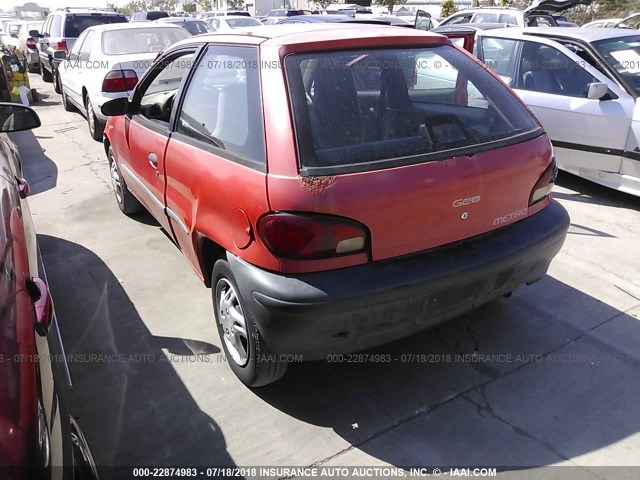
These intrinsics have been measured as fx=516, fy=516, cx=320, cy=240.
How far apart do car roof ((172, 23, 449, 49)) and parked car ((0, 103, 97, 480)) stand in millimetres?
1483

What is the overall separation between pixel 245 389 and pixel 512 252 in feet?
5.13

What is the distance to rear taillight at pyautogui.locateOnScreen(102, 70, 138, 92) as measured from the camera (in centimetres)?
706

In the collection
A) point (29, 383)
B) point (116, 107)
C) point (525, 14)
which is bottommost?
point (29, 383)

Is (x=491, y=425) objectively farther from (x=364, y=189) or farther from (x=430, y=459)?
(x=364, y=189)

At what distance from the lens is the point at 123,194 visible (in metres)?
4.93

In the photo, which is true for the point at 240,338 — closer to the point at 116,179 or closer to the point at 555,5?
the point at 116,179

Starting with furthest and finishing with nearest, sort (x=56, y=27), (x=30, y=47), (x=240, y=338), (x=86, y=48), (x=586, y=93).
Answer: (x=30, y=47), (x=56, y=27), (x=86, y=48), (x=586, y=93), (x=240, y=338)

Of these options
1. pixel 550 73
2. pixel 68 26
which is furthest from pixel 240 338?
pixel 68 26

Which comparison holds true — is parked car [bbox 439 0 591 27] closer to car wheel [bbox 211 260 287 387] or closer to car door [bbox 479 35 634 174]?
car door [bbox 479 35 634 174]

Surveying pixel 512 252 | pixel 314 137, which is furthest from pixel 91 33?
pixel 512 252

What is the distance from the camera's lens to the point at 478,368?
2.86 m

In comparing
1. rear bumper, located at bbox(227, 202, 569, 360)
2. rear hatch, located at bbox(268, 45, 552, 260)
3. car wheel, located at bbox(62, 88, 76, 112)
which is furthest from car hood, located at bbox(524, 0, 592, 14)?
car wheel, located at bbox(62, 88, 76, 112)

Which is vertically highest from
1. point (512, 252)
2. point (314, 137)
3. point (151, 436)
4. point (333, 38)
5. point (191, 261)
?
point (333, 38)

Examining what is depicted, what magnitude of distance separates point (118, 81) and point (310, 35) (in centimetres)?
533
